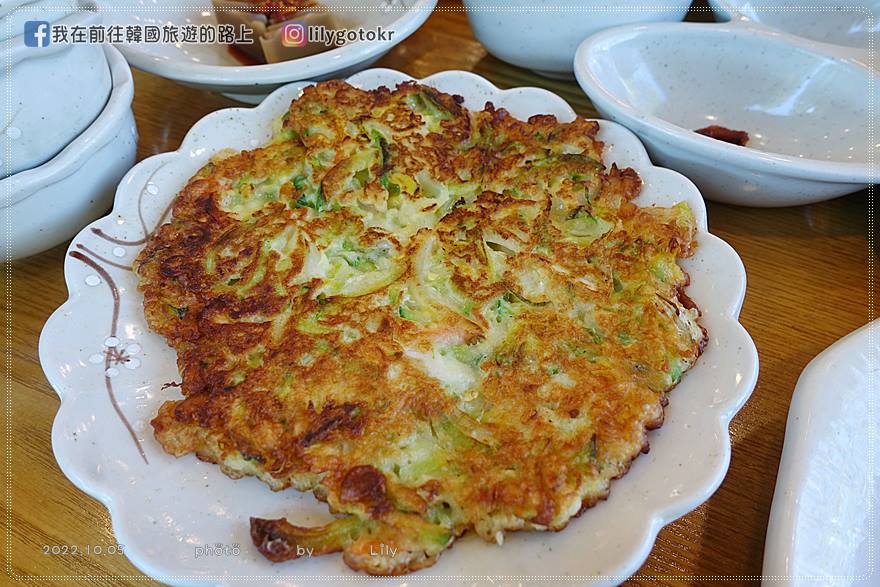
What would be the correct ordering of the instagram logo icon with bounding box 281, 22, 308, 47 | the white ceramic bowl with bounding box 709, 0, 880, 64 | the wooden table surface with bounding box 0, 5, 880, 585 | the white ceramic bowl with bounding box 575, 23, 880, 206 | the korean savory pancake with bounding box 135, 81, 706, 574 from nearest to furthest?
the korean savory pancake with bounding box 135, 81, 706, 574 → the wooden table surface with bounding box 0, 5, 880, 585 → the white ceramic bowl with bounding box 575, 23, 880, 206 → the instagram logo icon with bounding box 281, 22, 308, 47 → the white ceramic bowl with bounding box 709, 0, 880, 64

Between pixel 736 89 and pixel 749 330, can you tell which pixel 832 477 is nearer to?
pixel 749 330

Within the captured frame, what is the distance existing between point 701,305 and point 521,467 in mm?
652

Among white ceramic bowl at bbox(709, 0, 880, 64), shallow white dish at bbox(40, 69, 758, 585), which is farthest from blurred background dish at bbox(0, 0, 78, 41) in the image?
white ceramic bowl at bbox(709, 0, 880, 64)

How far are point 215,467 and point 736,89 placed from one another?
2101 mm

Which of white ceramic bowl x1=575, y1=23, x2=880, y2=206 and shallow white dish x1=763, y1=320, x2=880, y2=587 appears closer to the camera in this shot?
shallow white dish x1=763, y1=320, x2=880, y2=587

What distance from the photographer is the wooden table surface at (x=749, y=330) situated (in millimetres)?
1553

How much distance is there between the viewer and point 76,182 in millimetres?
1913

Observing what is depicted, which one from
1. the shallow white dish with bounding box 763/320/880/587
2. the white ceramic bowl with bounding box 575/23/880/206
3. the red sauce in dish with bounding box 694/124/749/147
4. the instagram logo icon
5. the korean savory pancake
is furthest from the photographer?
the instagram logo icon

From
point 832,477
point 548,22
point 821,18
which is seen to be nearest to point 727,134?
point 548,22

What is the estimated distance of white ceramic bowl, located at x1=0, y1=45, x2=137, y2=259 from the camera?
1.79 m

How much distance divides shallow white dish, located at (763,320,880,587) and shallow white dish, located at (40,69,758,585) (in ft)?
0.44

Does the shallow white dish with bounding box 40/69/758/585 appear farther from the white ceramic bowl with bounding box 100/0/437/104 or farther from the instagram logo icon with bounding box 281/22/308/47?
the instagram logo icon with bounding box 281/22/308/47

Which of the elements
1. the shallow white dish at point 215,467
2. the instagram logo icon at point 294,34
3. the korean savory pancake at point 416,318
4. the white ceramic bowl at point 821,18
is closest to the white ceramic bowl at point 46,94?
the shallow white dish at point 215,467

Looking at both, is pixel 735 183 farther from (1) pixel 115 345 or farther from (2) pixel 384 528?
(1) pixel 115 345
